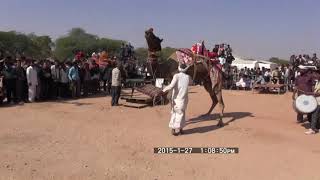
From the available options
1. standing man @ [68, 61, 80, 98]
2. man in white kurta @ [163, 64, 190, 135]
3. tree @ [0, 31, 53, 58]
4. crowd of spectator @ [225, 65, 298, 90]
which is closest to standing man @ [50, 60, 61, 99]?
standing man @ [68, 61, 80, 98]

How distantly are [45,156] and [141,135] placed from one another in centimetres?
278

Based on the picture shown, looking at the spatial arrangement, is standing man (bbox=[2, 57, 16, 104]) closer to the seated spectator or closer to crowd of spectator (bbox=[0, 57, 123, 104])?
crowd of spectator (bbox=[0, 57, 123, 104])

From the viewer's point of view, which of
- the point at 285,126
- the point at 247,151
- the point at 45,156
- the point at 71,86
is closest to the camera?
the point at 45,156

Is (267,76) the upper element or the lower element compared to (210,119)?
upper

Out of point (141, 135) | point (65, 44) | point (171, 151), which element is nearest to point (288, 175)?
point (171, 151)

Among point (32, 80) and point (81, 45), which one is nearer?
point (32, 80)

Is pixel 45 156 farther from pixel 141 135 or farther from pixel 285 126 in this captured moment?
pixel 285 126

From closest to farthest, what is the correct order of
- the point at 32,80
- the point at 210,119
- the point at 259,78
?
the point at 210,119
the point at 32,80
the point at 259,78

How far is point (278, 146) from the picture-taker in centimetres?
1126

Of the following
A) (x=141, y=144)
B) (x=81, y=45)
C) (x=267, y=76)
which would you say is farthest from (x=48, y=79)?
(x=81, y=45)

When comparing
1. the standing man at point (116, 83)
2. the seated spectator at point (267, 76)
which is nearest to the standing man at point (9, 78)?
the standing man at point (116, 83)

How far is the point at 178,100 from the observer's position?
12258mm

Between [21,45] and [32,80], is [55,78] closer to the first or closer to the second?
[32,80]

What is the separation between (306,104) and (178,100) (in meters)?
3.37
